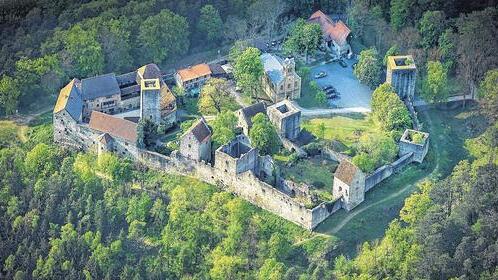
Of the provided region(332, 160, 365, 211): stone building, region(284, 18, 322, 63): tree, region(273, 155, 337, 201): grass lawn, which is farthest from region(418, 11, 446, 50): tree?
region(332, 160, 365, 211): stone building

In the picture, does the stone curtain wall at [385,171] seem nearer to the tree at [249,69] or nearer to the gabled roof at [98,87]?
the tree at [249,69]

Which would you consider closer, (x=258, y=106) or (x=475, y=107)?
(x=258, y=106)

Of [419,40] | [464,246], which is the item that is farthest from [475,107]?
[464,246]

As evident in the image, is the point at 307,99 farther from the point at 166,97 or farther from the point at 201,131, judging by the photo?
the point at 201,131

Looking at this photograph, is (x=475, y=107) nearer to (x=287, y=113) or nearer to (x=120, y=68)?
(x=287, y=113)

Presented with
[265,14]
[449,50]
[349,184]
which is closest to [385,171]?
[349,184]
